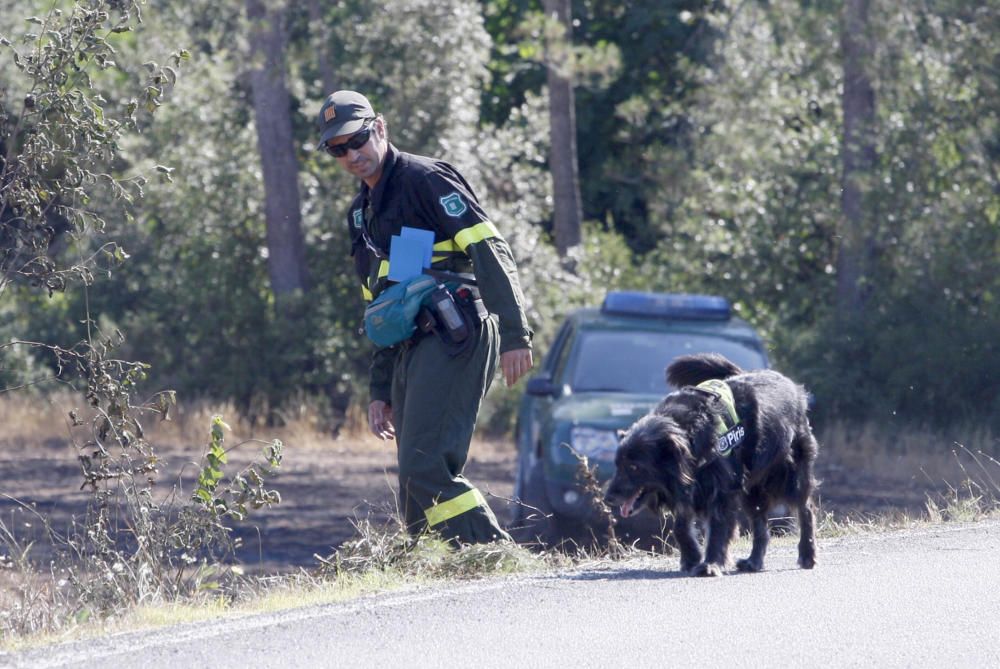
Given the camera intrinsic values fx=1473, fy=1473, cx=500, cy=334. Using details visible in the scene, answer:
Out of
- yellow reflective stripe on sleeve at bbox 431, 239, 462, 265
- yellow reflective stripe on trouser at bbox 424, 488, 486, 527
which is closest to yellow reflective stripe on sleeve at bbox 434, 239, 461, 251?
yellow reflective stripe on sleeve at bbox 431, 239, 462, 265

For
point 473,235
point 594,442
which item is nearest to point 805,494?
point 473,235

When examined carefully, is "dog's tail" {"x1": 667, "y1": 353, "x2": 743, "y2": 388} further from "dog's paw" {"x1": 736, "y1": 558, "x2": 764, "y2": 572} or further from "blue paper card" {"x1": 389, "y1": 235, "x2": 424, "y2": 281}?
"blue paper card" {"x1": 389, "y1": 235, "x2": 424, "y2": 281}

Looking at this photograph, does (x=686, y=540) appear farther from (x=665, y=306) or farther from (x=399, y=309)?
(x=665, y=306)

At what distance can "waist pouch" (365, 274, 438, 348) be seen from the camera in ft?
20.2

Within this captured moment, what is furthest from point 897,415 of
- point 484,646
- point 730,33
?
point 484,646

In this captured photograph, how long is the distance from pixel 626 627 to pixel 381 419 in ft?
6.52

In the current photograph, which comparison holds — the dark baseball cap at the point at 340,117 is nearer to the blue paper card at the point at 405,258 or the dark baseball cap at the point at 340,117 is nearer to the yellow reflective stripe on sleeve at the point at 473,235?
the blue paper card at the point at 405,258

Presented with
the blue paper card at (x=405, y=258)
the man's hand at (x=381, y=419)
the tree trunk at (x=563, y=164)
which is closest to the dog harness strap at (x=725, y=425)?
the blue paper card at (x=405, y=258)

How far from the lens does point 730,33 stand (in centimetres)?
2306

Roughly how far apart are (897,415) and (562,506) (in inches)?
290

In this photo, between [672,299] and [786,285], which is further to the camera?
[786,285]

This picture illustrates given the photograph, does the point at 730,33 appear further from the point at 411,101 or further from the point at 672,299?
the point at 672,299

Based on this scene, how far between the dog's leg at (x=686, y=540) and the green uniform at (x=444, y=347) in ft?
2.60

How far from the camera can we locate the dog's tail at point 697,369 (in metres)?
7.04
